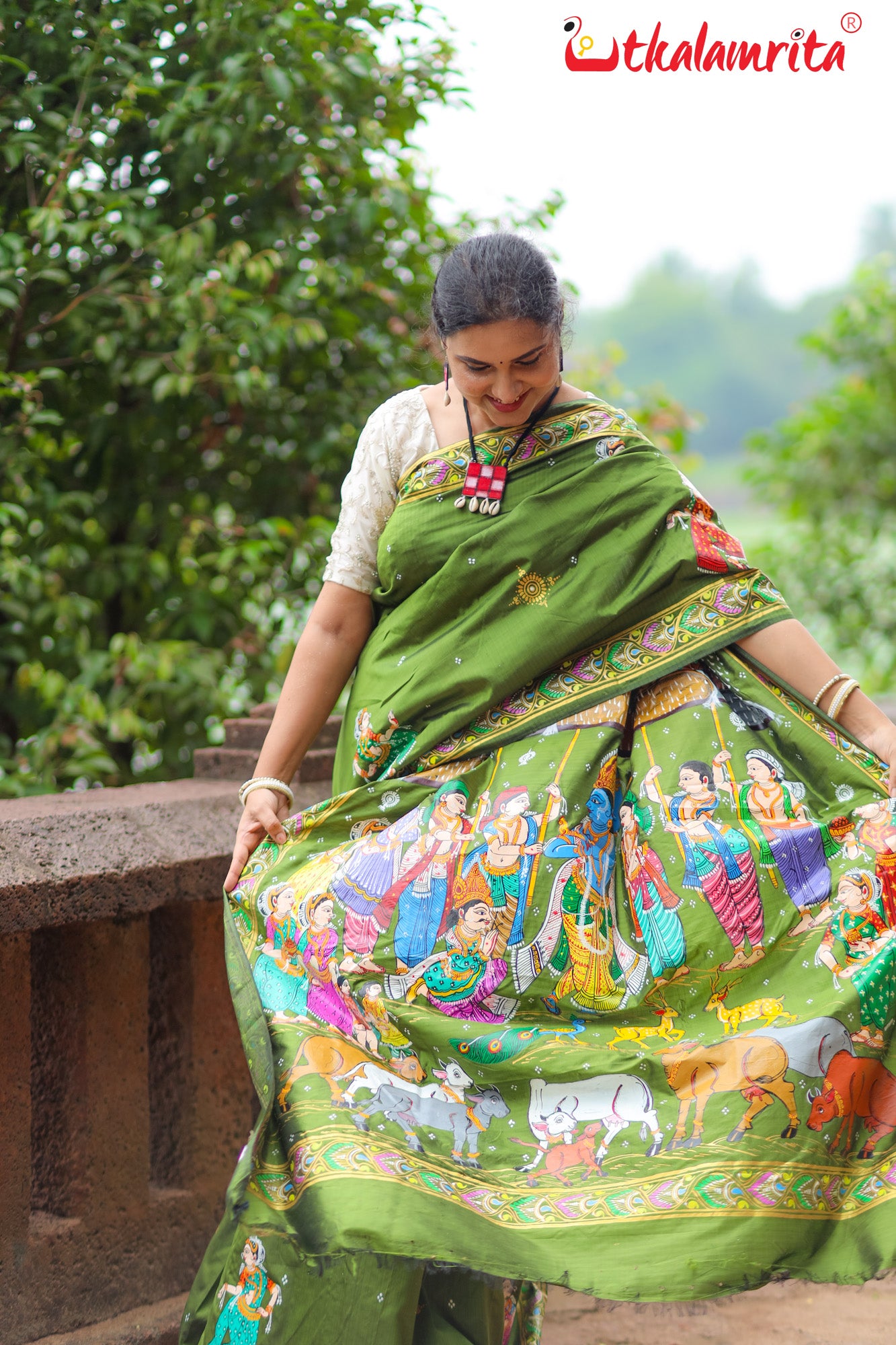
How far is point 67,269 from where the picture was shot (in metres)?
2.76

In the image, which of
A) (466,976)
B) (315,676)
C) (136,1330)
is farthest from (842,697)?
(136,1330)

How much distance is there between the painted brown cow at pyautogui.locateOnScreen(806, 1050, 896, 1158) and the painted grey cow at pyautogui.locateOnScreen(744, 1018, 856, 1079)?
0.04ft

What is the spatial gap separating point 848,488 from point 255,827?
7.65 meters

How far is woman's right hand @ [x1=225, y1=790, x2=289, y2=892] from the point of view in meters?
1.96

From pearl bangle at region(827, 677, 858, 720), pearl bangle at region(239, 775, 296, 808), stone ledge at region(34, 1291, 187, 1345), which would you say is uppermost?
pearl bangle at region(827, 677, 858, 720)

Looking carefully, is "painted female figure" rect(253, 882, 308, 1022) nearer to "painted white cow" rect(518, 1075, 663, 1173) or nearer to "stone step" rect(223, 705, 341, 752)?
"painted white cow" rect(518, 1075, 663, 1173)

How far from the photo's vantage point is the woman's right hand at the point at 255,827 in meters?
1.96

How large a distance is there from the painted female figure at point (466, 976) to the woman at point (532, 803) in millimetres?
24

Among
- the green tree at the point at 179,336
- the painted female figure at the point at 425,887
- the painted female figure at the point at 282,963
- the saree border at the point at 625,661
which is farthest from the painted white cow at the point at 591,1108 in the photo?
the green tree at the point at 179,336

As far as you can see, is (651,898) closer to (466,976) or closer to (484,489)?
(466,976)

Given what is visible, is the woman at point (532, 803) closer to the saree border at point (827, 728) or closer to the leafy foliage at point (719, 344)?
the saree border at point (827, 728)

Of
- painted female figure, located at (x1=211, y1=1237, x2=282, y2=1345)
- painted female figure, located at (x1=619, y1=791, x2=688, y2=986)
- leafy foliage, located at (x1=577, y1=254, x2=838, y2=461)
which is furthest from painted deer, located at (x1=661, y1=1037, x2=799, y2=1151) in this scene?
leafy foliage, located at (x1=577, y1=254, x2=838, y2=461)

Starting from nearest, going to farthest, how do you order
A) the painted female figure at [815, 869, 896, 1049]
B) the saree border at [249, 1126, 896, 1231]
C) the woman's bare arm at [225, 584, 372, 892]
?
the saree border at [249, 1126, 896, 1231], the painted female figure at [815, 869, 896, 1049], the woman's bare arm at [225, 584, 372, 892]

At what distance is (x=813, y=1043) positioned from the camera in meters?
1.67
